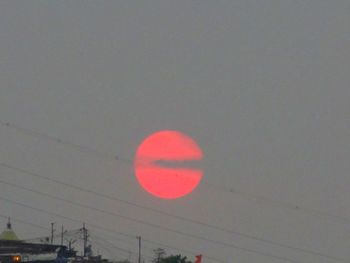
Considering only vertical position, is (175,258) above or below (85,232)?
below

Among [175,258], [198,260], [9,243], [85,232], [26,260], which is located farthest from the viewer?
[85,232]

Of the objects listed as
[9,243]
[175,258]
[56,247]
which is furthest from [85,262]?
[175,258]

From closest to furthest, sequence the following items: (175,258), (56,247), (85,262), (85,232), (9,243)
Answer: (56,247) → (85,262) → (9,243) → (175,258) → (85,232)

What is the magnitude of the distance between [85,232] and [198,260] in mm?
55160

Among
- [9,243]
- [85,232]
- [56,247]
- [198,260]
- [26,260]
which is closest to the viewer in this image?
[26,260]

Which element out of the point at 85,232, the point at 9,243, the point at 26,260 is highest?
the point at 85,232

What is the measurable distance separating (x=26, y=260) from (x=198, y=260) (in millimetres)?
49093

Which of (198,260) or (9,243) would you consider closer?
(9,243)

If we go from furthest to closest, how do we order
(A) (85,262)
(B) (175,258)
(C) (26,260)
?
(B) (175,258) < (A) (85,262) < (C) (26,260)

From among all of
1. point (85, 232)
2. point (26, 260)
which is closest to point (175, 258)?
point (85, 232)

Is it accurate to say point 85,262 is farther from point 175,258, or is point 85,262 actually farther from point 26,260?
point 175,258

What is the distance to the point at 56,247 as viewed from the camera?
10219cm

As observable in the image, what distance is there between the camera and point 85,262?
359ft

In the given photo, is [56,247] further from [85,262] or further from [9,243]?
[9,243]
